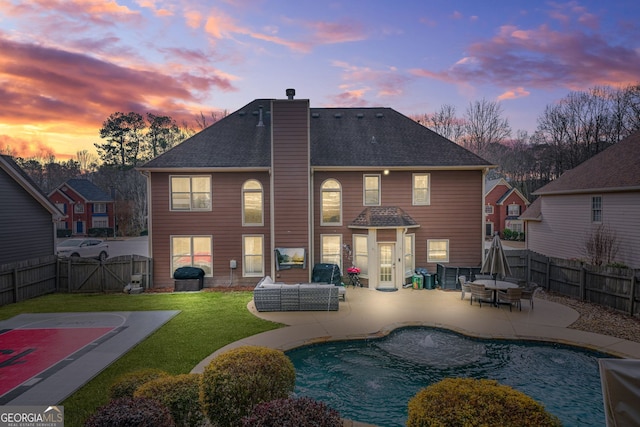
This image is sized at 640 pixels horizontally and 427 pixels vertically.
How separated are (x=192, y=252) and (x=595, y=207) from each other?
73.1 ft

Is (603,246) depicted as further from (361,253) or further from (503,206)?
(503,206)

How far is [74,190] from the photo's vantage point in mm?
47750

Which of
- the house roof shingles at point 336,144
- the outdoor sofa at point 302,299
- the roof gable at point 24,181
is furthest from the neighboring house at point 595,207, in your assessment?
the roof gable at point 24,181

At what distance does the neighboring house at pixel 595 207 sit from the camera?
56.3ft

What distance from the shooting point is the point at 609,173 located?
19.1m

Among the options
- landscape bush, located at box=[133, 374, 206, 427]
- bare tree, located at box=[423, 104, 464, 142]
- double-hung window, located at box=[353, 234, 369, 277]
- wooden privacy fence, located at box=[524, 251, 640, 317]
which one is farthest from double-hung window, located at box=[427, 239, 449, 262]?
bare tree, located at box=[423, 104, 464, 142]

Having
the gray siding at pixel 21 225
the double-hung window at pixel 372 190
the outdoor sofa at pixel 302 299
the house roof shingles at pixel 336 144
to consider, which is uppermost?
the house roof shingles at pixel 336 144

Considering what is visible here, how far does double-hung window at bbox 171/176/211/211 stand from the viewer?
17547 millimetres

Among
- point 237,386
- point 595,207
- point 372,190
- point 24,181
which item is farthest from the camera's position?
point 595,207

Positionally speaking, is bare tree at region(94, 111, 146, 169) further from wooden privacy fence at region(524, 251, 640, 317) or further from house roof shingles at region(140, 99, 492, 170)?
wooden privacy fence at region(524, 251, 640, 317)

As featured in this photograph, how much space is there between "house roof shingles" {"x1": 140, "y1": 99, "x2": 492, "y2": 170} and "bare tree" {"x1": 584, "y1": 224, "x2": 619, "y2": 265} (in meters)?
7.05

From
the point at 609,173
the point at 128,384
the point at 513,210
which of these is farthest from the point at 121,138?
the point at 609,173

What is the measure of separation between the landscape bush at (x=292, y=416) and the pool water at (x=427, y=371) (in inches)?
109

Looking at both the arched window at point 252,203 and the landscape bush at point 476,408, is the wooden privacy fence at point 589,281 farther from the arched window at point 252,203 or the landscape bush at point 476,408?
the arched window at point 252,203
